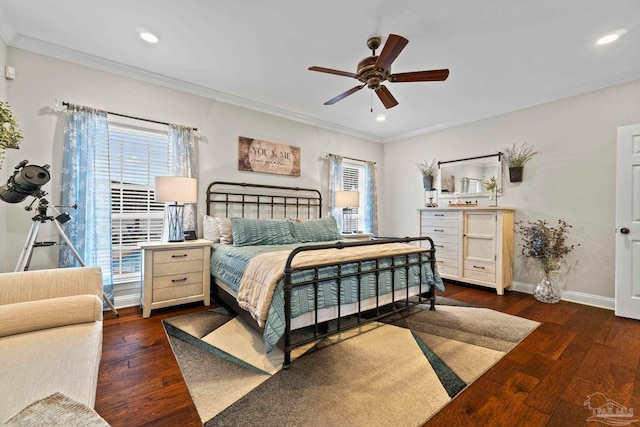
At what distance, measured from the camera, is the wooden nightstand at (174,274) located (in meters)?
2.90

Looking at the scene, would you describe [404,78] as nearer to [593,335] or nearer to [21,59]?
[593,335]

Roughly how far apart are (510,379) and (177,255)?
125 inches

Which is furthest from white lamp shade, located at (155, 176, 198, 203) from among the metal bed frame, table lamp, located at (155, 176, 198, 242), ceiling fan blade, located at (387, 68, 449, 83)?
ceiling fan blade, located at (387, 68, 449, 83)

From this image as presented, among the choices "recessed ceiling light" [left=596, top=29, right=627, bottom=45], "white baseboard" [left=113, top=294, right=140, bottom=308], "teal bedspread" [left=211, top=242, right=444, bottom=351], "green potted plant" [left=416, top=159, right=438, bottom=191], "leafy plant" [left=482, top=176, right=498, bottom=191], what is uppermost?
"recessed ceiling light" [left=596, top=29, right=627, bottom=45]

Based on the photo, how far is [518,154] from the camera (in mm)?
4102

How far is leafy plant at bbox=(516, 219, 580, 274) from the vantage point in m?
3.60

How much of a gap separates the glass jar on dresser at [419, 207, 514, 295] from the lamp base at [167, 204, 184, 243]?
12.4ft

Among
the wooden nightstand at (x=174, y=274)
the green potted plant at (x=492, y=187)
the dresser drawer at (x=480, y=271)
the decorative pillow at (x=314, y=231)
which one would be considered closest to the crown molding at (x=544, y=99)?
the green potted plant at (x=492, y=187)

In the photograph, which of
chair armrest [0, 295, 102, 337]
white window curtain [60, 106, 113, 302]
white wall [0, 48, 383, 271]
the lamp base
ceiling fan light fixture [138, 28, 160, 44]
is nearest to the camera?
chair armrest [0, 295, 102, 337]

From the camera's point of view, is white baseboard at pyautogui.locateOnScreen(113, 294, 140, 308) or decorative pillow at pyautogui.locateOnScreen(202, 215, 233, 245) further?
decorative pillow at pyautogui.locateOnScreen(202, 215, 233, 245)

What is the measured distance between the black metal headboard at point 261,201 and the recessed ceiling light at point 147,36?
170cm

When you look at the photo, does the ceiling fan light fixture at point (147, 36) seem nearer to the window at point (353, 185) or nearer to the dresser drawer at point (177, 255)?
the dresser drawer at point (177, 255)

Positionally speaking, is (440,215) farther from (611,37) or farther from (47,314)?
(47,314)

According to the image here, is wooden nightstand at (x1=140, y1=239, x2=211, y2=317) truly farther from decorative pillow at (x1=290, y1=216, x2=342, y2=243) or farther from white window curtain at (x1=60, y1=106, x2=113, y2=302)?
decorative pillow at (x1=290, y1=216, x2=342, y2=243)
